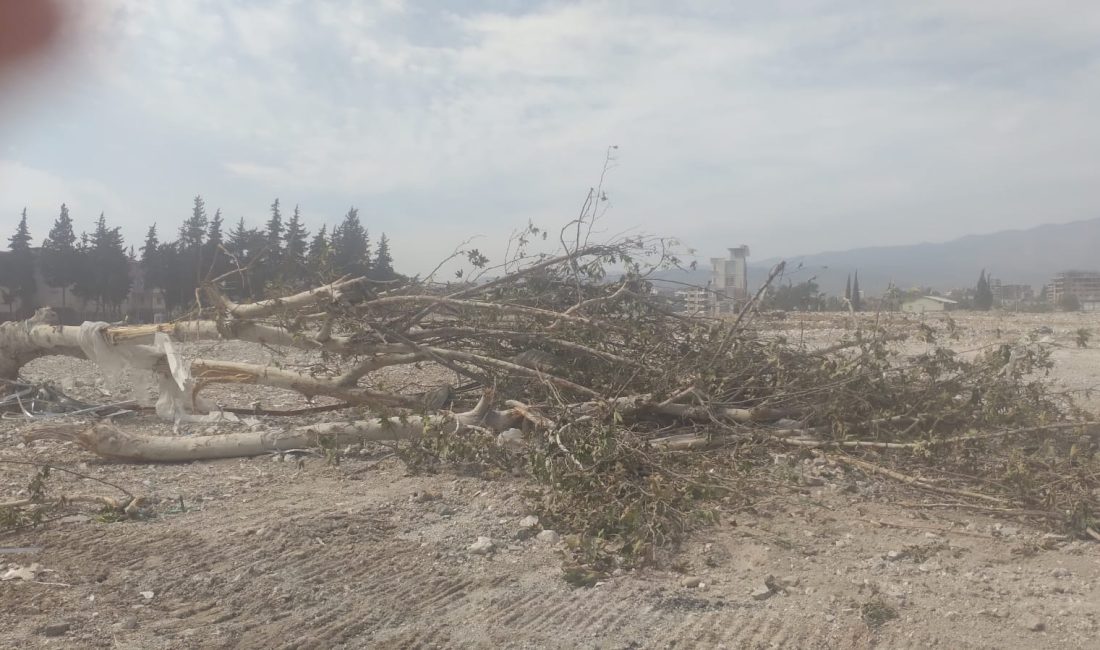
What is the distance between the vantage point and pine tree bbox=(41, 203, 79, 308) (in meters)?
22.7

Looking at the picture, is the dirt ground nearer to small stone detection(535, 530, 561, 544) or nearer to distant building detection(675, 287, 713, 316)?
small stone detection(535, 530, 561, 544)

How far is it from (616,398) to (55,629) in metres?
3.01

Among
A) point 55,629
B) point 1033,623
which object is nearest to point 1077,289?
point 1033,623

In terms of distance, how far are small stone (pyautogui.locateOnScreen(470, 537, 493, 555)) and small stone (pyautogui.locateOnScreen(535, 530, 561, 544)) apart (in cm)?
22

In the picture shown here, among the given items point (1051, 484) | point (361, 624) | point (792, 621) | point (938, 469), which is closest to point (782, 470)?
point (938, 469)

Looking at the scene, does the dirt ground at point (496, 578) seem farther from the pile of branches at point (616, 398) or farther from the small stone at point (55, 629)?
the pile of branches at point (616, 398)

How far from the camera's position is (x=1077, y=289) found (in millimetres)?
30547

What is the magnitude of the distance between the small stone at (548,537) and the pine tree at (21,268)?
71.3 ft

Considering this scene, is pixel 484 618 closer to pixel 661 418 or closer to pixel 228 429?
pixel 661 418

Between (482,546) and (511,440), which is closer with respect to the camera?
(482,546)

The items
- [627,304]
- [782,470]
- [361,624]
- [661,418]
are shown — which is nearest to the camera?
[361,624]

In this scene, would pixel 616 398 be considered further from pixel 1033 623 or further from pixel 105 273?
pixel 105 273

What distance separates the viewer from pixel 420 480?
4.32 metres

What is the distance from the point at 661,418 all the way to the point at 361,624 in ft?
9.18
